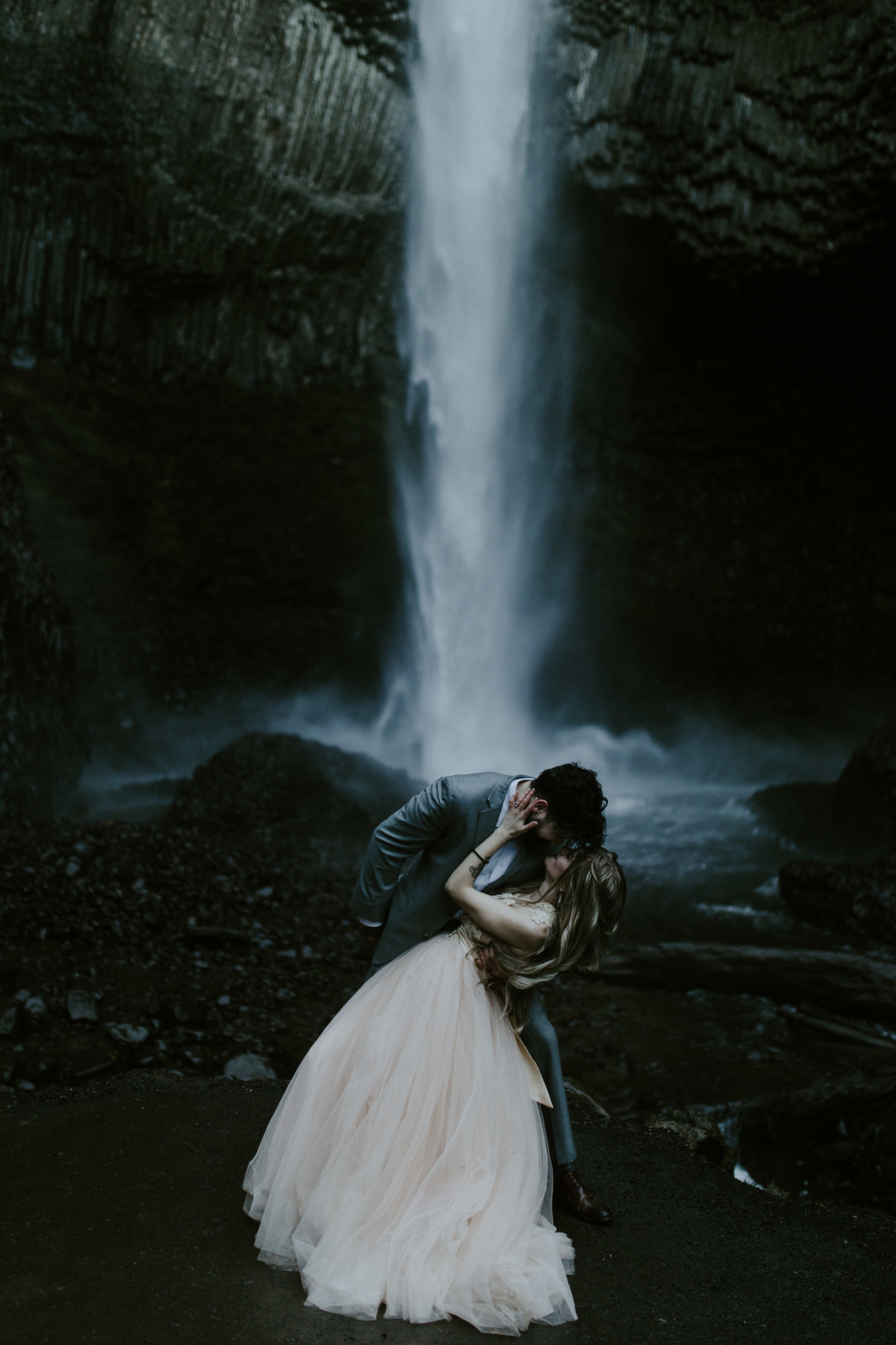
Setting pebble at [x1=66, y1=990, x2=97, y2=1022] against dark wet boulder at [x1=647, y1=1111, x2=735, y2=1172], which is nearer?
dark wet boulder at [x1=647, y1=1111, x2=735, y2=1172]

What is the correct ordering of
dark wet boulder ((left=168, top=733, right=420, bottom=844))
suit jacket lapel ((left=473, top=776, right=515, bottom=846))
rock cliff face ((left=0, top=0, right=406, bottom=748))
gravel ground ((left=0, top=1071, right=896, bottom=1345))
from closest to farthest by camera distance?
gravel ground ((left=0, top=1071, right=896, bottom=1345))
suit jacket lapel ((left=473, top=776, right=515, bottom=846))
dark wet boulder ((left=168, top=733, right=420, bottom=844))
rock cliff face ((left=0, top=0, right=406, bottom=748))

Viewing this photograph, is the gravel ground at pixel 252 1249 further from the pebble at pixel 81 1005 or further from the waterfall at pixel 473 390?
the waterfall at pixel 473 390

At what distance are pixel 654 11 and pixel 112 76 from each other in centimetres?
824

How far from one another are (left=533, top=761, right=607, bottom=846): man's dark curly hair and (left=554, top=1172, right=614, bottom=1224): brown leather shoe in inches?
54.1

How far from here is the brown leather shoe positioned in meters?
3.67

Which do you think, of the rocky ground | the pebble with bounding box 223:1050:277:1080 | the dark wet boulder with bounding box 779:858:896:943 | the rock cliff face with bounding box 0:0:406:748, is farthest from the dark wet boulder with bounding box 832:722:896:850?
the rock cliff face with bounding box 0:0:406:748

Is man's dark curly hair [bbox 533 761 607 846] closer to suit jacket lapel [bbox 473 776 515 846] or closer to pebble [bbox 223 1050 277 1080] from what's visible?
suit jacket lapel [bbox 473 776 515 846]

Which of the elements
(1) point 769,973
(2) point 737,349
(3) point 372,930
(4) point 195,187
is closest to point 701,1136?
(3) point 372,930

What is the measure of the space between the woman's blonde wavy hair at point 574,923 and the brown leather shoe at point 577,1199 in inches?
31.6

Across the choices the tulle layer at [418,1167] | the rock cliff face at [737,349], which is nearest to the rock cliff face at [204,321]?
the rock cliff face at [737,349]

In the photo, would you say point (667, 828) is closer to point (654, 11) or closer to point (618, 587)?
point (618, 587)

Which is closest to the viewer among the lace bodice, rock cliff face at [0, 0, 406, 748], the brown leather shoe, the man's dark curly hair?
the man's dark curly hair

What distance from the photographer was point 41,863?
7.12m

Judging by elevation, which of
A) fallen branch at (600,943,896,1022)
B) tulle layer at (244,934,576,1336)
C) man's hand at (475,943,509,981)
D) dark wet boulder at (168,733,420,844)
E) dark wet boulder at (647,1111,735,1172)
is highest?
man's hand at (475,943,509,981)
